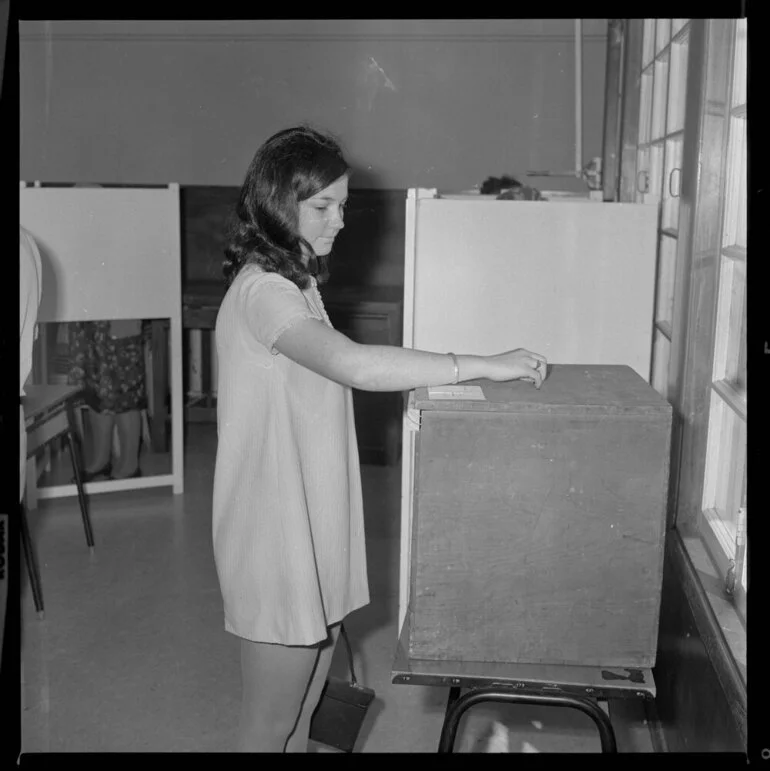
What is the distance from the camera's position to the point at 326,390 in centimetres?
132

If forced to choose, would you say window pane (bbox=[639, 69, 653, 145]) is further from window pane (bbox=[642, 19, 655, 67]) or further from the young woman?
the young woman

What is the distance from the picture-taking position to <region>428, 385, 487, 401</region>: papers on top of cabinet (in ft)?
3.84

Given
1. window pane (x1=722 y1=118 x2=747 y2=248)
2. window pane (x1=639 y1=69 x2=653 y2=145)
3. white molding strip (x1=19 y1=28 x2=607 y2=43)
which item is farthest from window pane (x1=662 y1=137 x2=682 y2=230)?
white molding strip (x1=19 y1=28 x2=607 y2=43)

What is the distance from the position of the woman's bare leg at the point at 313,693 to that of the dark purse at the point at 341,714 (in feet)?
0.22

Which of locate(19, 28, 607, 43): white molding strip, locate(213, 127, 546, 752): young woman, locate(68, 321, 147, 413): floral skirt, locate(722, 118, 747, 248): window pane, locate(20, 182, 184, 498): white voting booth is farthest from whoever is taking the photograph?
locate(19, 28, 607, 43): white molding strip

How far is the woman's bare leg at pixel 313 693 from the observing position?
1.45 metres

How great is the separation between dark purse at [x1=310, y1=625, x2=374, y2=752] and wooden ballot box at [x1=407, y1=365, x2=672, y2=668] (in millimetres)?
373

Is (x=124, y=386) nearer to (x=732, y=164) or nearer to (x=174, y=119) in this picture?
(x=174, y=119)

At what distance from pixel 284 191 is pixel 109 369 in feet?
8.08

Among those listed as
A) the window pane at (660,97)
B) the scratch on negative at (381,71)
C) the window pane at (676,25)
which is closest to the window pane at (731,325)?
the window pane at (676,25)

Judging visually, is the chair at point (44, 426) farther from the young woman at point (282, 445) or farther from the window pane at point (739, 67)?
the window pane at point (739, 67)

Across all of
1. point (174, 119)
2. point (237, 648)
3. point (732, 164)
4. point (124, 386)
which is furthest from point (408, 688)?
point (174, 119)

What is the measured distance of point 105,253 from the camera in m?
3.43
